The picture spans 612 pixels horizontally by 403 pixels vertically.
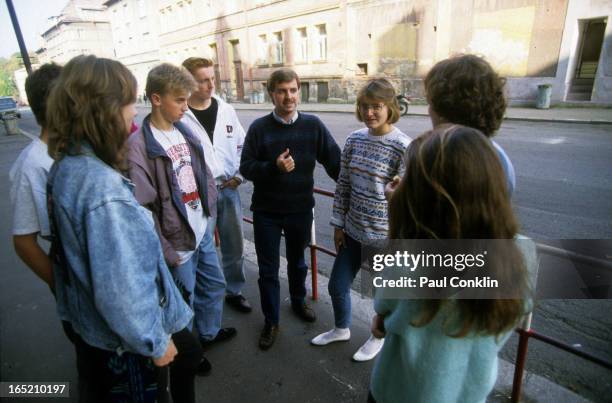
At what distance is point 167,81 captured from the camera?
2.13m

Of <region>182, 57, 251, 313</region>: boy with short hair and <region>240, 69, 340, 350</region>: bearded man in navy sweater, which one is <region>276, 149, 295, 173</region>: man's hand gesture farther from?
<region>182, 57, 251, 313</region>: boy with short hair

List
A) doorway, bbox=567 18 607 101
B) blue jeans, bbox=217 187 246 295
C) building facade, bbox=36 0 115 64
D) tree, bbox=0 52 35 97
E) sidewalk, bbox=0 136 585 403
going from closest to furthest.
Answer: sidewalk, bbox=0 136 585 403
blue jeans, bbox=217 187 246 295
doorway, bbox=567 18 607 101
building facade, bbox=36 0 115 64
tree, bbox=0 52 35 97

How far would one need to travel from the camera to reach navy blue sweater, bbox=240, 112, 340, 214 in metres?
2.63

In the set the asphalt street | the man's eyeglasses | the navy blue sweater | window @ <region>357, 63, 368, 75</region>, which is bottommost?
the asphalt street

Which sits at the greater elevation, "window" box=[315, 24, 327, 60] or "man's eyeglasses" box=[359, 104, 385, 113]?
"window" box=[315, 24, 327, 60]

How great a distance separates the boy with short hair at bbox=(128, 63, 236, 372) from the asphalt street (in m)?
1.73

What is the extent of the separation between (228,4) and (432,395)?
104 feet

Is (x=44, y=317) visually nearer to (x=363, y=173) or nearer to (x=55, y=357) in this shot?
(x=55, y=357)

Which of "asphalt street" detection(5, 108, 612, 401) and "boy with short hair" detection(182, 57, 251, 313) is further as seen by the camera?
"boy with short hair" detection(182, 57, 251, 313)

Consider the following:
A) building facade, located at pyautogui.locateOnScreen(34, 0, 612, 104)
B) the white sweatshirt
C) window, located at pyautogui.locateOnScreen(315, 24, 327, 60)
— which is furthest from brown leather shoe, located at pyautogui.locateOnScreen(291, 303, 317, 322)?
window, located at pyautogui.locateOnScreen(315, 24, 327, 60)

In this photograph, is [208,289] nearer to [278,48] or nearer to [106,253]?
[106,253]

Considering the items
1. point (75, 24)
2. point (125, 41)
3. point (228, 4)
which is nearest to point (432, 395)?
point (228, 4)

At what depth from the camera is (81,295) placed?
54.6 inches

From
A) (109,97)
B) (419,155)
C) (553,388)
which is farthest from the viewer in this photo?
(553,388)
